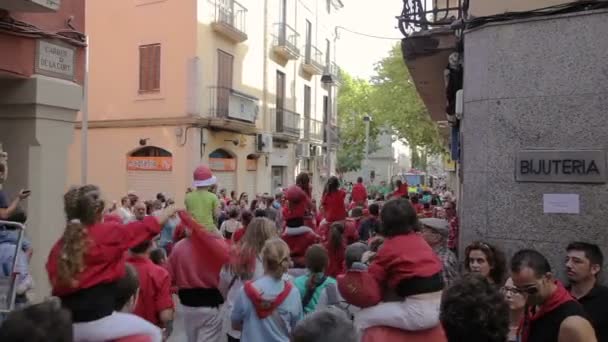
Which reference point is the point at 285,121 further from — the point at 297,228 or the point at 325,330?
the point at 325,330

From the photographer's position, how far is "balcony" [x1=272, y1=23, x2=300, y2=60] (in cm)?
2523

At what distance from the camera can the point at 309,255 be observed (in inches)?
199

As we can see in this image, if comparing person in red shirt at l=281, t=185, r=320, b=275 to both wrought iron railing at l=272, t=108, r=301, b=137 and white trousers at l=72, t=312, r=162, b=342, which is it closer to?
white trousers at l=72, t=312, r=162, b=342

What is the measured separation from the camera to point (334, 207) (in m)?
9.80

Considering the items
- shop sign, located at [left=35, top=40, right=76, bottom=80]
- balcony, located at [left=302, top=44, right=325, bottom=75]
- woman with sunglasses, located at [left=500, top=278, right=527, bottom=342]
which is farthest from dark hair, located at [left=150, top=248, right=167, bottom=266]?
balcony, located at [left=302, top=44, right=325, bottom=75]

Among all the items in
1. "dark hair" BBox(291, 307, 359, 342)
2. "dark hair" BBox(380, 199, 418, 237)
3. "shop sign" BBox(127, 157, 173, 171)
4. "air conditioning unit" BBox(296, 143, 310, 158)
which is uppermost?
"air conditioning unit" BBox(296, 143, 310, 158)

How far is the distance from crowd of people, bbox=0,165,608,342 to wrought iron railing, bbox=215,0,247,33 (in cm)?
1584

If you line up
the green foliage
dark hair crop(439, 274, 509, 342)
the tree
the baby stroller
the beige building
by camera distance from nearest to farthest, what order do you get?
dark hair crop(439, 274, 509, 342) → the baby stroller → the beige building → the green foliage → the tree

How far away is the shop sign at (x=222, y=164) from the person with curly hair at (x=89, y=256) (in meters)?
17.2

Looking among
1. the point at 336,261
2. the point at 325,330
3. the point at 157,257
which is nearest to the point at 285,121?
the point at 336,261

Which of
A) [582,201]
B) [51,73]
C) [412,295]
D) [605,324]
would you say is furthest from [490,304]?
[51,73]

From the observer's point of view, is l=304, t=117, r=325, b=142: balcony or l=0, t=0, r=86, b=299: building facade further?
l=304, t=117, r=325, b=142: balcony

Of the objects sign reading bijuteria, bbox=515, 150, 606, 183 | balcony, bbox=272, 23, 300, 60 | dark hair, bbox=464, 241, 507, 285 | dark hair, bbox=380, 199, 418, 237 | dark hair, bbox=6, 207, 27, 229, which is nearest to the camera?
→ dark hair, bbox=380, 199, 418, 237

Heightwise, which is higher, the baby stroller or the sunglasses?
the sunglasses
